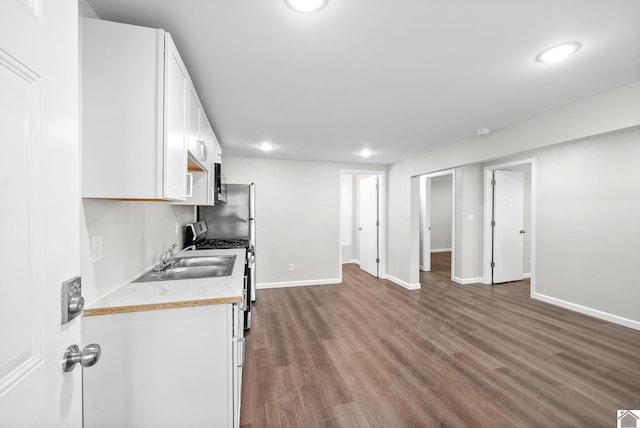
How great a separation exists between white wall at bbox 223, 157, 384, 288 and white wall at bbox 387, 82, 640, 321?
1.10 m

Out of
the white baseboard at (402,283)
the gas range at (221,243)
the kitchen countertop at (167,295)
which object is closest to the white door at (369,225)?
the white baseboard at (402,283)

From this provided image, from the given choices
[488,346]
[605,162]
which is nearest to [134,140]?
[488,346]

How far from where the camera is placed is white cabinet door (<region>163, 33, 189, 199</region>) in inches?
50.2

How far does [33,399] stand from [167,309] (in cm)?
78

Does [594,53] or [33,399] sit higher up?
[594,53]

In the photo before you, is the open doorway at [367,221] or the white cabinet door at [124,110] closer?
the white cabinet door at [124,110]

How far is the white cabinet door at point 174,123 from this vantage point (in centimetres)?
128

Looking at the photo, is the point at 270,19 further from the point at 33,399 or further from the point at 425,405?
the point at 425,405

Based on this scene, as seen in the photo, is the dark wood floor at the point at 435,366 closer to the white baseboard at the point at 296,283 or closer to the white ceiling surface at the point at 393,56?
the white baseboard at the point at 296,283

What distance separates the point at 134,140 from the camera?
4.04 ft

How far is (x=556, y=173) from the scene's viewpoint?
3764 mm

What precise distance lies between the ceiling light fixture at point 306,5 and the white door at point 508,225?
15.7 feet

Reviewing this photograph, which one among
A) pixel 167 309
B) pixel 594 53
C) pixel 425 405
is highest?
pixel 594 53

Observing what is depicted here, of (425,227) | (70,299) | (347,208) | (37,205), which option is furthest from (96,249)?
(425,227)
